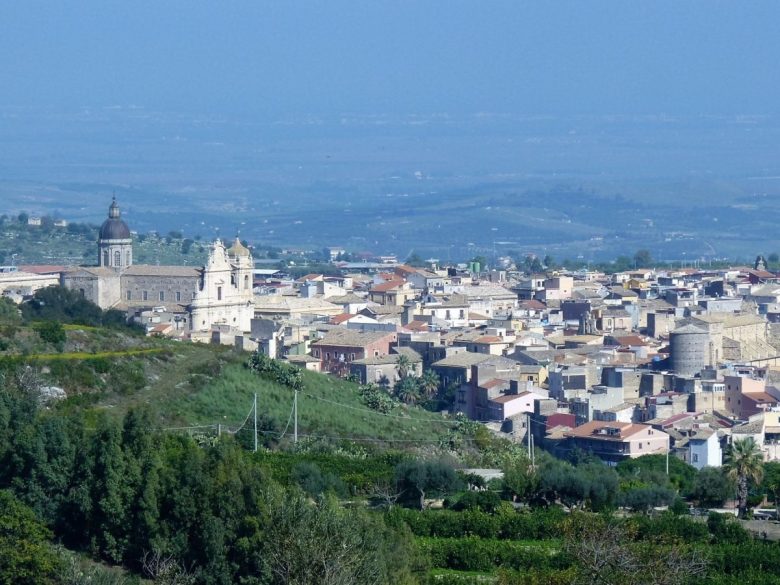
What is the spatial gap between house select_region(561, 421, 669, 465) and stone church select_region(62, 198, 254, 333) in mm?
16414

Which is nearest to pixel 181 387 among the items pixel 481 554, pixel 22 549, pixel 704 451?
pixel 704 451

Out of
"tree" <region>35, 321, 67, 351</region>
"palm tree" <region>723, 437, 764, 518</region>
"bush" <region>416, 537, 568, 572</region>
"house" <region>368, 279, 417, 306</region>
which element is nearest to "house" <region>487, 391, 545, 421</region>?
"tree" <region>35, 321, 67, 351</region>

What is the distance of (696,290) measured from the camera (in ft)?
244

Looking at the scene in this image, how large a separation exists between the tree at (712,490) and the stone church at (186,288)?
2556 centimetres

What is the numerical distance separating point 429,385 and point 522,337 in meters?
7.42

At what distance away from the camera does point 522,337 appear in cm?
6031

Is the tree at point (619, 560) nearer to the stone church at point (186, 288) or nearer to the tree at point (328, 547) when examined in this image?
the tree at point (328, 547)

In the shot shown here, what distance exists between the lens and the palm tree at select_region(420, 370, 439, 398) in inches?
2099

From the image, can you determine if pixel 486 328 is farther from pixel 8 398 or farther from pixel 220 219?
pixel 220 219

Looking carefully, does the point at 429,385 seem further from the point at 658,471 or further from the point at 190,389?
the point at 190,389

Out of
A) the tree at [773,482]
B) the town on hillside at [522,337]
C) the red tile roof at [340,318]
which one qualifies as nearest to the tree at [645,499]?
the tree at [773,482]

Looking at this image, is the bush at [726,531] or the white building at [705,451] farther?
the white building at [705,451]

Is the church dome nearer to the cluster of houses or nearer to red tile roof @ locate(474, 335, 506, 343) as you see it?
the cluster of houses

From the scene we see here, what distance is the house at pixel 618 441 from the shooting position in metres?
45.2
